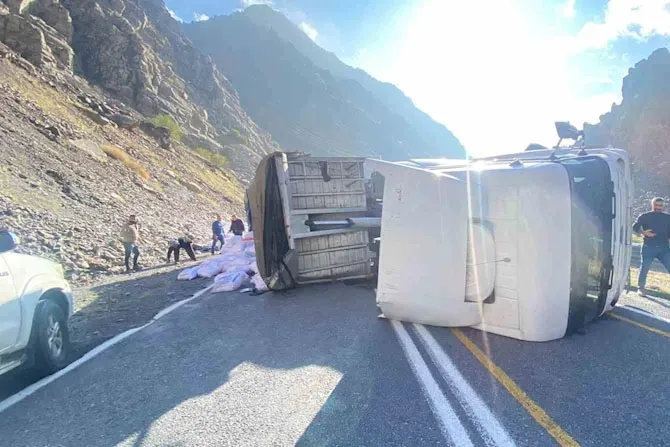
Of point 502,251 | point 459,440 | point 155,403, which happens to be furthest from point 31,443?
point 502,251

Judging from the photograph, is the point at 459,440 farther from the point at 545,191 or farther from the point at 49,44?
the point at 49,44

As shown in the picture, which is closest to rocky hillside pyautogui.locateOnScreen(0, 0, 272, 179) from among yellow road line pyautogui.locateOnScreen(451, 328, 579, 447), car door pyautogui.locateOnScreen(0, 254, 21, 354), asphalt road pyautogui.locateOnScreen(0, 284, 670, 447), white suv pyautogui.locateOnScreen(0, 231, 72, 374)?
white suv pyautogui.locateOnScreen(0, 231, 72, 374)

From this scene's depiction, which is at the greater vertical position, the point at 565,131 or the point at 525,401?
the point at 565,131

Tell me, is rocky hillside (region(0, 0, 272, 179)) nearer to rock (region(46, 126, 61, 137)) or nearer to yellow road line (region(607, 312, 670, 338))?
rock (region(46, 126, 61, 137))

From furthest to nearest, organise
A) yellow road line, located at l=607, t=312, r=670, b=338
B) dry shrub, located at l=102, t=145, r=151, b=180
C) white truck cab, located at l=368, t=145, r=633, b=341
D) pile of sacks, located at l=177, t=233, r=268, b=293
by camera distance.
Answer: dry shrub, located at l=102, t=145, r=151, b=180 → pile of sacks, located at l=177, t=233, r=268, b=293 → yellow road line, located at l=607, t=312, r=670, b=338 → white truck cab, located at l=368, t=145, r=633, b=341

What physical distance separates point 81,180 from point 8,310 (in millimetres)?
14862

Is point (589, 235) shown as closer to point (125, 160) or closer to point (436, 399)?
point (436, 399)

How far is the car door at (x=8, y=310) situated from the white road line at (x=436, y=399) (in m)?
3.50

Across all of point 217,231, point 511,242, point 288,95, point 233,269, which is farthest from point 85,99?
point 288,95

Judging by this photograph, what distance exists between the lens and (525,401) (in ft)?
10.6

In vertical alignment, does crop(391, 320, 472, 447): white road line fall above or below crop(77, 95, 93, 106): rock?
below

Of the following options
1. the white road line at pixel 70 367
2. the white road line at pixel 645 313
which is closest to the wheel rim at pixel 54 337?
the white road line at pixel 70 367

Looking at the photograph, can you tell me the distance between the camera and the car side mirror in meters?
3.58

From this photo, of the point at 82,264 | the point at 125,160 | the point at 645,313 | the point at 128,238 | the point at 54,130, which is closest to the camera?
the point at 645,313
